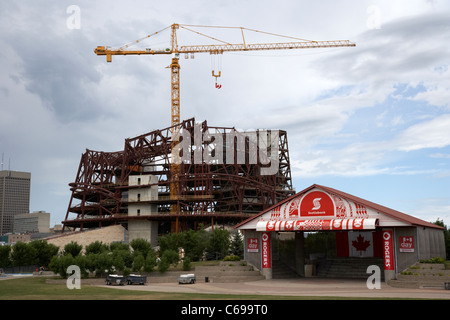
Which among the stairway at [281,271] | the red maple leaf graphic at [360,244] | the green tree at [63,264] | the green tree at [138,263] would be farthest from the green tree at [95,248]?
the red maple leaf graphic at [360,244]

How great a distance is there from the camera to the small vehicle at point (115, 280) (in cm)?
4816

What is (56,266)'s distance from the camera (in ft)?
172

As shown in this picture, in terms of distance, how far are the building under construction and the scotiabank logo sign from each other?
5312 cm

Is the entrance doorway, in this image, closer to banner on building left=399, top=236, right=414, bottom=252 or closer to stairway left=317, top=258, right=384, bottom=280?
stairway left=317, top=258, right=384, bottom=280

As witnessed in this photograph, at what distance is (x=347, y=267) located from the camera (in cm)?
5775

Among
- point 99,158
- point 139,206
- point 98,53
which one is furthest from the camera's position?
point 98,53

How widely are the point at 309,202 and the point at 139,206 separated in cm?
6799

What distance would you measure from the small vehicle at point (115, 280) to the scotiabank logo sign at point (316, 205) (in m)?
19.6

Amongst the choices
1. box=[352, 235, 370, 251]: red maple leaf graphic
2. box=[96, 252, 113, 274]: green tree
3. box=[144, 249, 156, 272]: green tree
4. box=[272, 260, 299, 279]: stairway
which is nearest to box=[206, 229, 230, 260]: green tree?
box=[272, 260, 299, 279]: stairway

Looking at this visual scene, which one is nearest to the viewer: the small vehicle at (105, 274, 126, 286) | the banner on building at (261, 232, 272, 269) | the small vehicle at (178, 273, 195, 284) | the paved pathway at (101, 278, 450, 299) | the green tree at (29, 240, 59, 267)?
the paved pathway at (101, 278, 450, 299)

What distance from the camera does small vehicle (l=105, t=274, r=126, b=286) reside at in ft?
158

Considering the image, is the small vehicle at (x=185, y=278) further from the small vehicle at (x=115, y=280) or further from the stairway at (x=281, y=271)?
the stairway at (x=281, y=271)
